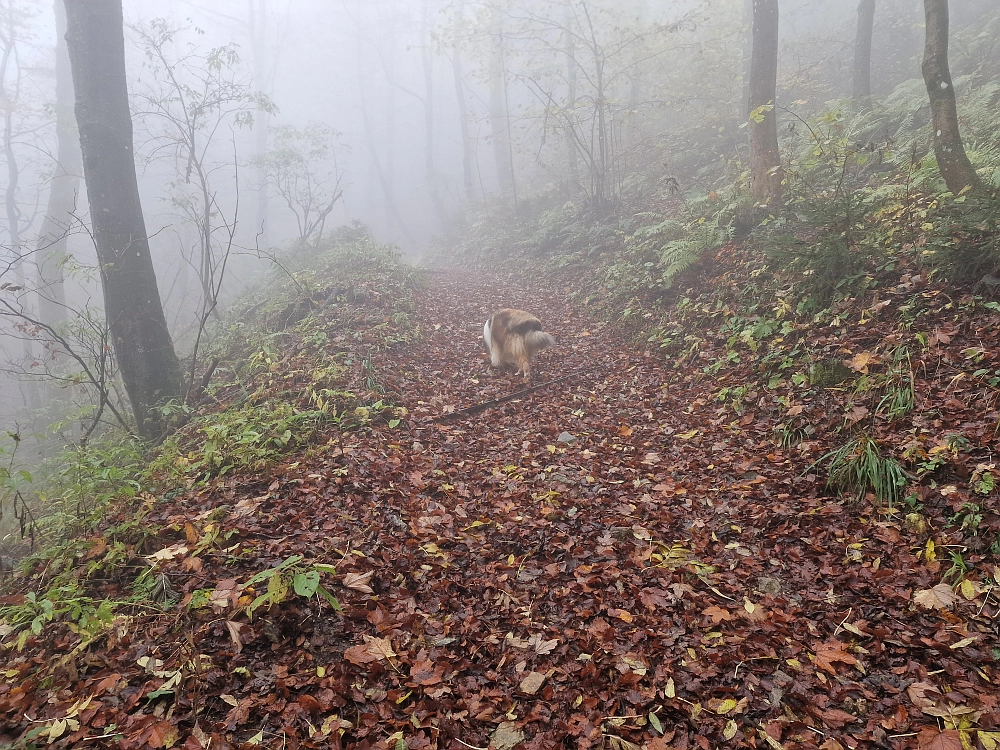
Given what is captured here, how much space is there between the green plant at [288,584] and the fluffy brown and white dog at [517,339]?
4.82m

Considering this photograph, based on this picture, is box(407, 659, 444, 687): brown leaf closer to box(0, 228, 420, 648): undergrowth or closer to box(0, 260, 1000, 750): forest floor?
box(0, 260, 1000, 750): forest floor

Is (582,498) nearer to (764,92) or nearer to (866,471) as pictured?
(866,471)

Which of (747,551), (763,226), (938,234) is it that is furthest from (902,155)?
(747,551)

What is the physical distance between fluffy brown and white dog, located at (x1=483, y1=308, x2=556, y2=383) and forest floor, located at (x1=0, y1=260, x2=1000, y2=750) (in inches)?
109

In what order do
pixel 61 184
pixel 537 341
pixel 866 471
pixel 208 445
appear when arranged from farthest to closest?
1. pixel 61 184
2. pixel 537 341
3. pixel 208 445
4. pixel 866 471

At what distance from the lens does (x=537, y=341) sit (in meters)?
7.70

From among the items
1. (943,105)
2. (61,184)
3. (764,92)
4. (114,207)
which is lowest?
(943,105)

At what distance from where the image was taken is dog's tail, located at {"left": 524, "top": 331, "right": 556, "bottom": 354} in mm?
7652

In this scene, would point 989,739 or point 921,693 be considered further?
point 921,693

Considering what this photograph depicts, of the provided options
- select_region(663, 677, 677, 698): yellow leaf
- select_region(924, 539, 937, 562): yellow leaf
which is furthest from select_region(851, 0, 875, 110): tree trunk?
select_region(663, 677, 677, 698): yellow leaf

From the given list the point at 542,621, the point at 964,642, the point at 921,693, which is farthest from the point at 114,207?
the point at 964,642

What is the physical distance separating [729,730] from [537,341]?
5.72 meters

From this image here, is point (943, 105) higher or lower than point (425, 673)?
higher

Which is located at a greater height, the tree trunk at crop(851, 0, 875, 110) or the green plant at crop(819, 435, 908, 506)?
the tree trunk at crop(851, 0, 875, 110)
